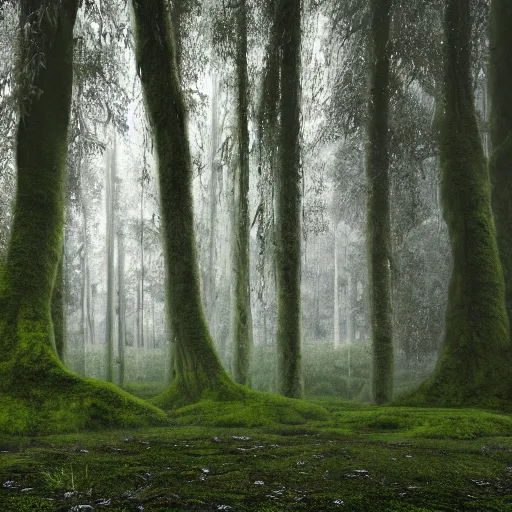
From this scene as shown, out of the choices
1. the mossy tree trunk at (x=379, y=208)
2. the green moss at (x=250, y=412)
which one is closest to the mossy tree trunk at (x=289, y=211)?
the mossy tree trunk at (x=379, y=208)

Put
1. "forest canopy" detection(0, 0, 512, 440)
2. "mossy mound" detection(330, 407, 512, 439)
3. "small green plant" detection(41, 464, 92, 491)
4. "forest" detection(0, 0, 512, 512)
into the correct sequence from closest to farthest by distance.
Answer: "small green plant" detection(41, 464, 92, 491) → "forest" detection(0, 0, 512, 512) → "mossy mound" detection(330, 407, 512, 439) → "forest canopy" detection(0, 0, 512, 440)

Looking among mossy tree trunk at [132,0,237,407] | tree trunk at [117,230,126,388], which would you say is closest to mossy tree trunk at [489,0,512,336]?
mossy tree trunk at [132,0,237,407]

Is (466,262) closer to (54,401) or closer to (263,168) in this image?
(263,168)

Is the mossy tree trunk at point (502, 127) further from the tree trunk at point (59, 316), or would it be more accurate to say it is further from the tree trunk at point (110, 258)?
the tree trunk at point (110, 258)

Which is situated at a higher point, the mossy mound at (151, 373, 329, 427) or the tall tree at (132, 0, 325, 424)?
the tall tree at (132, 0, 325, 424)

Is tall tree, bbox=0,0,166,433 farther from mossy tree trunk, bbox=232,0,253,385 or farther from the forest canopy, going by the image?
mossy tree trunk, bbox=232,0,253,385

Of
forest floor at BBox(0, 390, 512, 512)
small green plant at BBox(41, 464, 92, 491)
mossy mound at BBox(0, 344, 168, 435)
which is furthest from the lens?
mossy mound at BBox(0, 344, 168, 435)

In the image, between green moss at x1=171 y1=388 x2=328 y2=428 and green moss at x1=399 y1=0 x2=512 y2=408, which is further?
green moss at x1=399 y1=0 x2=512 y2=408

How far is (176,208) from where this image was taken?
8.23 metres

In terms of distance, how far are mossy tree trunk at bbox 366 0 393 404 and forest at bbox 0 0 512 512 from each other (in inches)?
1.6

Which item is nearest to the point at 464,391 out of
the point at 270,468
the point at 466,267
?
the point at 466,267

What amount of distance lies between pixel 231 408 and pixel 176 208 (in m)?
3.09

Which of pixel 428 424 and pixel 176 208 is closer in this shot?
pixel 428 424

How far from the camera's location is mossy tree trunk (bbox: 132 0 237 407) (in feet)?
25.9
